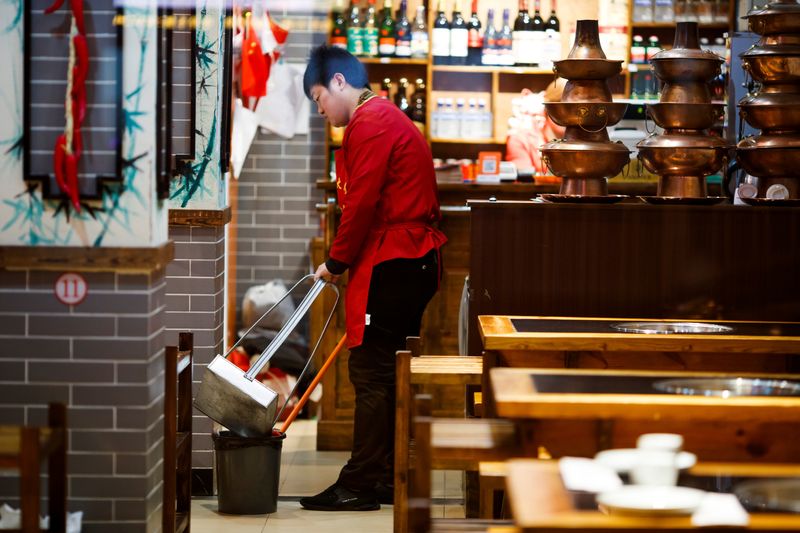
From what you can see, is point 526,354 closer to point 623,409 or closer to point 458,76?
point 623,409

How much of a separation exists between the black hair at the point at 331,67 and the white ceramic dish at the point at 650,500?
297cm

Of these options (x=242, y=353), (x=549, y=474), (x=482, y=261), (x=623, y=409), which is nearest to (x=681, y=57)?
(x=482, y=261)

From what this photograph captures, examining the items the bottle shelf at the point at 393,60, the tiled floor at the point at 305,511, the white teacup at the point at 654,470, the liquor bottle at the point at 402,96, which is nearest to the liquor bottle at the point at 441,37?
the bottle shelf at the point at 393,60

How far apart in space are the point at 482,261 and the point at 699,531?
247 centimetres

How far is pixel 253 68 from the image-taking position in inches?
277

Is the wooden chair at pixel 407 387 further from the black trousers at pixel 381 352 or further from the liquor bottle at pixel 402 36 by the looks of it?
the liquor bottle at pixel 402 36

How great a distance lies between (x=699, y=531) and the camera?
227 cm

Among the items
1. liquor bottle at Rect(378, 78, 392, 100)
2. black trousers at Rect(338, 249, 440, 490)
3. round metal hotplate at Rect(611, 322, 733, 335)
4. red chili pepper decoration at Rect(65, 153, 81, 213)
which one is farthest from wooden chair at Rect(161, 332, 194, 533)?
liquor bottle at Rect(378, 78, 392, 100)

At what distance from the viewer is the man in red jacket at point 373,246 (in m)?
→ 4.96

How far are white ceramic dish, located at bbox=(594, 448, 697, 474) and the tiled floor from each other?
7.36 feet

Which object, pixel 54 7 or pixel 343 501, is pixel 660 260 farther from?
pixel 54 7

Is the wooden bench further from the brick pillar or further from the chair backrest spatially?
the brick pillar

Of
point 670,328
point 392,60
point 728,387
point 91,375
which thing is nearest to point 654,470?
point 728,387

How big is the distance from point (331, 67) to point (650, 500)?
3.07 meters
